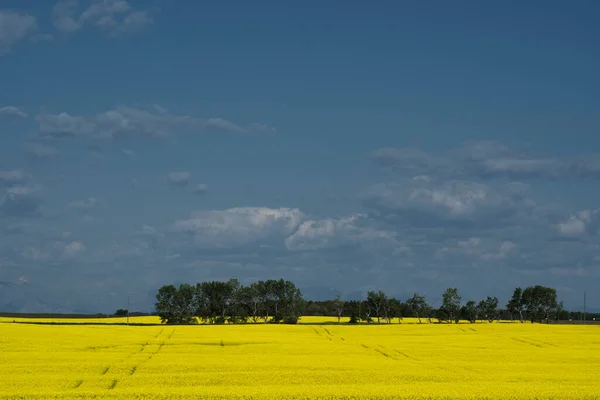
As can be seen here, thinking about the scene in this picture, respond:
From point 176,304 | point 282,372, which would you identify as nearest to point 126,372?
point 282,372

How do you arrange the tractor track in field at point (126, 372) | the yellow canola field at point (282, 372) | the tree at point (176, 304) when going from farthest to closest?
1. the tree at point (176, 304)
2. the tractor track in field at point (126, 372)
3. the yellow canola field at point (282, 372)

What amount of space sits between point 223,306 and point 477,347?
123 metres

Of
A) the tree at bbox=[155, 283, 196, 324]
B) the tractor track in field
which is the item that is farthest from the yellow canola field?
the tree at bbox=[155, 283, 196, 324]

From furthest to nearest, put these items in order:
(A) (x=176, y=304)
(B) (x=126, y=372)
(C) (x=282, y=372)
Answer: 1. (A) (x=176, y=304)
2. (C) (x=282, y=372)
3. (B) (x=126, y=372)

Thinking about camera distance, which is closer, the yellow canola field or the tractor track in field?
the yellow canola field

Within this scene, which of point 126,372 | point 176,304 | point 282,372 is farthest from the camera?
point 176,304

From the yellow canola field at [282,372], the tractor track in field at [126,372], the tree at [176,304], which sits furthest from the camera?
the tree at [176,304]

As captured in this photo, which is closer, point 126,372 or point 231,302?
point 126,372

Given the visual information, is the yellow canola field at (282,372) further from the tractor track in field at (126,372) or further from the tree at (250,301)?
the tree at (250,301)

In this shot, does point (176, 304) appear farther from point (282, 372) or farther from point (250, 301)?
point (282, 372)

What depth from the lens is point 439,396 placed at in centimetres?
3048

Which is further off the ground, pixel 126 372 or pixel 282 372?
pixel 282 372

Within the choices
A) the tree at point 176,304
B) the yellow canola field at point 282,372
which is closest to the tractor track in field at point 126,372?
the yellow canola field at point 282,372

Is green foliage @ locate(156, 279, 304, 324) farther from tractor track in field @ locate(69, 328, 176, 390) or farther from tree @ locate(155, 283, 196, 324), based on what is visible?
tractor track in field @ locate(69, 328, 176, 390)
